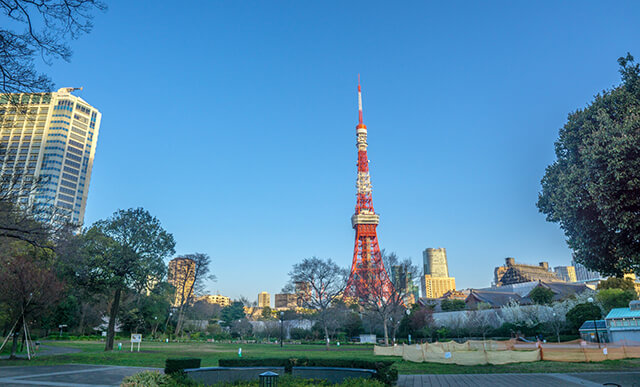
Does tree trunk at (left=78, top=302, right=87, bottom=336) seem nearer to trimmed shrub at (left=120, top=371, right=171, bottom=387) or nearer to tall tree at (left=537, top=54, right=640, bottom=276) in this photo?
trimmed shrub at (left=120, top=371, right=171, bottom=387)

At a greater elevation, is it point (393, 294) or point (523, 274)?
point (523, 274)

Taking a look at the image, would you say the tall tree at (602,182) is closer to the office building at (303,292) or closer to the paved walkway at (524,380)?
the paved walkway at (524,380)

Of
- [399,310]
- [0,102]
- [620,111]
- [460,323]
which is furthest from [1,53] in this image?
[460,323]

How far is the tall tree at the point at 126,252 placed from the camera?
27.3 metres

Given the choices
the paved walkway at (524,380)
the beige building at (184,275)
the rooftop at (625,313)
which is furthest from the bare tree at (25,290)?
the rooftop at (625,313)

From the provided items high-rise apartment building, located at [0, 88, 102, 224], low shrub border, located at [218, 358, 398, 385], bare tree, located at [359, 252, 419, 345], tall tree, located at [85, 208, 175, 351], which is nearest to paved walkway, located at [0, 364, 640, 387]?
low shrub border, located at [218, 358, 398, 385]

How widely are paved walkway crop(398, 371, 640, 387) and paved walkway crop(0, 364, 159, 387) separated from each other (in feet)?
35.6

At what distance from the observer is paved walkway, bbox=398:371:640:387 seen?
536 inches

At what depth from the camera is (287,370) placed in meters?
13.7

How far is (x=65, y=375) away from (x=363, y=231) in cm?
5659

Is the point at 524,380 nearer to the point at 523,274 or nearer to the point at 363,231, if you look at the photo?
the point at 363,231

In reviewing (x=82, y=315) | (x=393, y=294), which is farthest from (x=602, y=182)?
(x=82, y=315)

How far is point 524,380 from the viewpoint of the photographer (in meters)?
14.6

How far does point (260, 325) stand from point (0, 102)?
58826 mm
